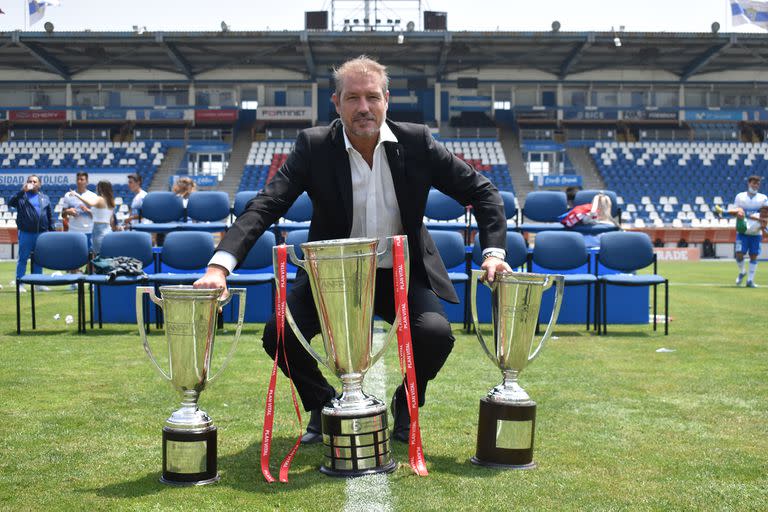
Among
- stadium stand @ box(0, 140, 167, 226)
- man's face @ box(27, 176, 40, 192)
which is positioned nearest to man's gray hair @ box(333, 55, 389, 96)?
man's face @ box(27, 176, 40, 192)

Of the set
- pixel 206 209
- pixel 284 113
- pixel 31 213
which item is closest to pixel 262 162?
pixel 284 113

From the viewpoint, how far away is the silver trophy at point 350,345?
3318 mm

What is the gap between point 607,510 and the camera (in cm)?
291

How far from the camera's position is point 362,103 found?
3.57 meters

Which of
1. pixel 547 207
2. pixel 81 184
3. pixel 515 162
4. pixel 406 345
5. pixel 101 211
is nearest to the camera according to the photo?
pixel 406 345

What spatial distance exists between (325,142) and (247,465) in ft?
4.50

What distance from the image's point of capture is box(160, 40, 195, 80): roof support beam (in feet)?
121

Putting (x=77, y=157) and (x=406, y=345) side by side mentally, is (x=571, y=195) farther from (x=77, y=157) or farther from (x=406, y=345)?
(x=77, y=157)

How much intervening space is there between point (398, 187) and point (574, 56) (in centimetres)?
3635

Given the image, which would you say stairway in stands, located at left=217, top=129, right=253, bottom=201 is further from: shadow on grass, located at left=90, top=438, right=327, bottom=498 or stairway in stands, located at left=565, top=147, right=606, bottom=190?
shadow on grass, located at left=90, top=438, right=327, bottom=498

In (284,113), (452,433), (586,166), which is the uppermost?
(284,113)

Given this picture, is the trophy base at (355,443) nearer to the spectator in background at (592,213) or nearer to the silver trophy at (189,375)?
the silver trophy at (189,375)

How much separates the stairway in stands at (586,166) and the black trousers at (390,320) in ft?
115

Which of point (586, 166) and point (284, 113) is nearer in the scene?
point (586, 166)
